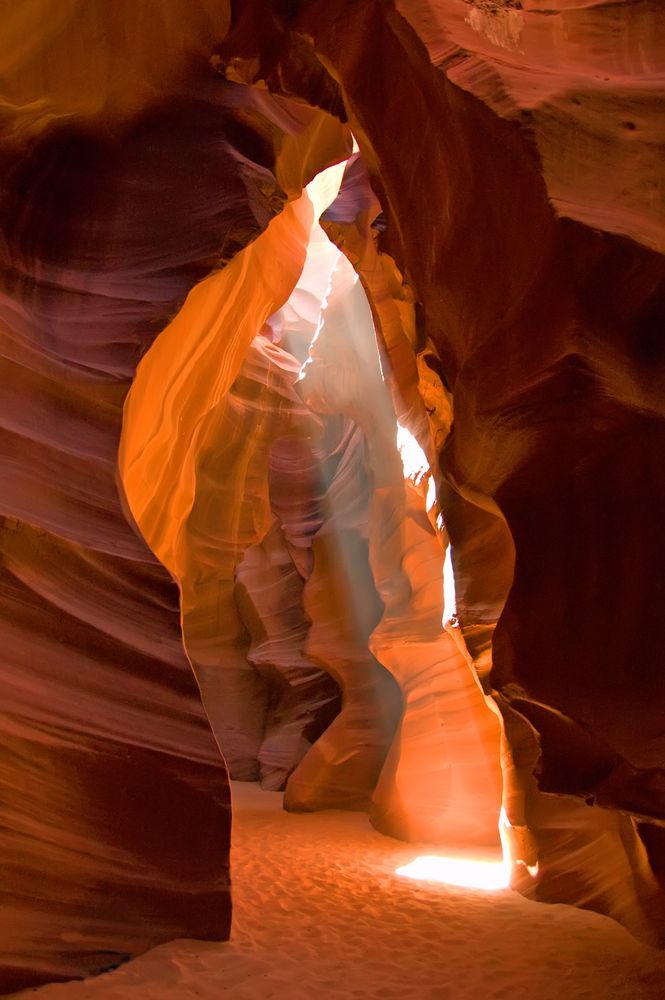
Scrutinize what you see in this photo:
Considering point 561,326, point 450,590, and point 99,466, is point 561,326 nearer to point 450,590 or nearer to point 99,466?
point 99,466

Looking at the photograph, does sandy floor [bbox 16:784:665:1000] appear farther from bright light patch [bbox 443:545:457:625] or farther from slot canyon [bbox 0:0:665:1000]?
bright light patch [bbox 443:545:457:625]

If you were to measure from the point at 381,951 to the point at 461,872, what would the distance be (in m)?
2.47

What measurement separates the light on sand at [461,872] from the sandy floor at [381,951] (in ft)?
0.82

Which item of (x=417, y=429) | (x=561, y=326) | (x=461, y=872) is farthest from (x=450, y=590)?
(x=561, y=326)

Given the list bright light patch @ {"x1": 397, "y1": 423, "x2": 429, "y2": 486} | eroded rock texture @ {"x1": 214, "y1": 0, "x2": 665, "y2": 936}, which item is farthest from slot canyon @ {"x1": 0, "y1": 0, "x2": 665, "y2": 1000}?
bright light patch @ {"x1": 397, "y1": 423, "x2": 429, "y2": 486}

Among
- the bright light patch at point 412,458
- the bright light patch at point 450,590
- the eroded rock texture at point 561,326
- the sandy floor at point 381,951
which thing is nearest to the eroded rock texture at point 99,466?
the sandy floor at point 381,951

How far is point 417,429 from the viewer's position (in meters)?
7.77

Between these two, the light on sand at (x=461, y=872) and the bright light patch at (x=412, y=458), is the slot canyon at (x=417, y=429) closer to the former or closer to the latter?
the light on sand at (x=461, y=872)

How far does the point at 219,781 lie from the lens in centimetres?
423

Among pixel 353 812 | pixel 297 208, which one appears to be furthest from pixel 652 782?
pixel 353 812

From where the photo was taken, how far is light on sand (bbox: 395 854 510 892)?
20.3 feet

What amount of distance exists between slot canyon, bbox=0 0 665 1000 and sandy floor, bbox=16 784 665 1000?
0.03 metres

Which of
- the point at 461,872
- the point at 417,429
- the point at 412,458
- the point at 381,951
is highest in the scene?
the point at 417,429

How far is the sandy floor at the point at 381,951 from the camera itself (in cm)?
370
